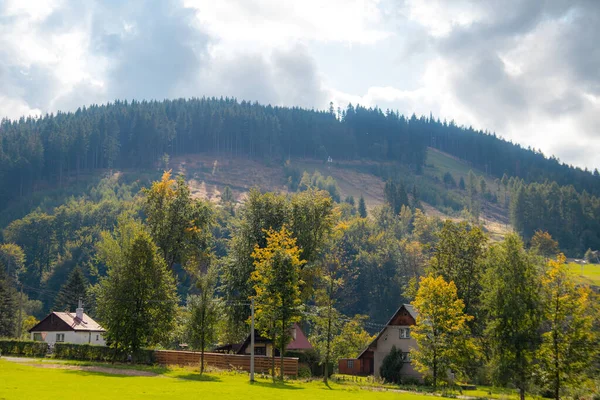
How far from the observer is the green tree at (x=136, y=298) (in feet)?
180

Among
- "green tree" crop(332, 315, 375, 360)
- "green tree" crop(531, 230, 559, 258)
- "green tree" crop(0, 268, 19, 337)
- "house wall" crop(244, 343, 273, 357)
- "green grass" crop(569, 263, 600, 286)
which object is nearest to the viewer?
"green tree" crop(332, 315, 375, 360)

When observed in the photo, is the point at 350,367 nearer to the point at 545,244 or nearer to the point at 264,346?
the point at 264,346

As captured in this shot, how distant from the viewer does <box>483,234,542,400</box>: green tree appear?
50.6 meters

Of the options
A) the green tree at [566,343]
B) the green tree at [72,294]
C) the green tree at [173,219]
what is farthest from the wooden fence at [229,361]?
the green tree at [72,294]

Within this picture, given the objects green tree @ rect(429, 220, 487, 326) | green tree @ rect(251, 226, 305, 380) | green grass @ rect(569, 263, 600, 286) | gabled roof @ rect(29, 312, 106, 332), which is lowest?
gabled roof @ rect(29, 312, 106, 332)

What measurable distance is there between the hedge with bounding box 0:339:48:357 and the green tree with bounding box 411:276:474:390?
3828 centimetres

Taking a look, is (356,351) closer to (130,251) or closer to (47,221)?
(130,251)

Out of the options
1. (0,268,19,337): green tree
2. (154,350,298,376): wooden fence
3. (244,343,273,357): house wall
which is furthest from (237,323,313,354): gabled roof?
(0,268,19,337): green tree

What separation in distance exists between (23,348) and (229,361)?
23303mm

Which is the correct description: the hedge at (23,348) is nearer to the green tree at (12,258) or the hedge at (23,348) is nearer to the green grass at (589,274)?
the green tree at (12,258)

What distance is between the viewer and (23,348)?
2469 inches

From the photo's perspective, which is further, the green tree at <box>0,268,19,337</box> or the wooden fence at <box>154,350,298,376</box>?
the green tree at <box>0,268,19,337</box>

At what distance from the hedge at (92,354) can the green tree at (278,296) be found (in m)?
12.4

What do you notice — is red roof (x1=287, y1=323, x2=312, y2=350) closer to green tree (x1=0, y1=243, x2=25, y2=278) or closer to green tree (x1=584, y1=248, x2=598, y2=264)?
green tree (x1=0, y1=243, x2=25, y2=278)
